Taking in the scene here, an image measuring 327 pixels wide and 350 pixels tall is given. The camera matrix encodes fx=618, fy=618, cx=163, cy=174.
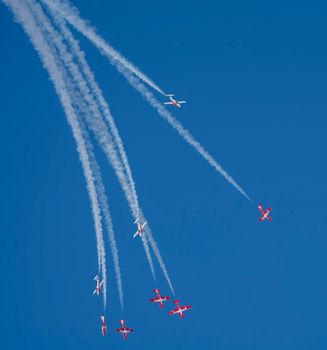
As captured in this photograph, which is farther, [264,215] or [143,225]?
[264,215]

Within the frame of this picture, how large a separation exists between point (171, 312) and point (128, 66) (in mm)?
16854

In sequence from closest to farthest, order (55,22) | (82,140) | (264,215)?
1. (55,22)
2. (82,140)
3. (264,215)

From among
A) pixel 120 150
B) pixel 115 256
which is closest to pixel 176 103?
pixel 120 150

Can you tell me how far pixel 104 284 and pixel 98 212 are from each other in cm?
635

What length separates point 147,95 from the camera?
31.2 metres

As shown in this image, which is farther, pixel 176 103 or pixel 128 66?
pixel 176 103

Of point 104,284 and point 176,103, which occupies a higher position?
point 176,103

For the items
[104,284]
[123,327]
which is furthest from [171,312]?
[104,284]

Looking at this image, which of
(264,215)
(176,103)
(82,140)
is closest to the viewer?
(82,140)

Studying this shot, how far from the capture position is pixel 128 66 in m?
29.5

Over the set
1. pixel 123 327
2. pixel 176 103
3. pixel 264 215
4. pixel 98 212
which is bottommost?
pixel 123 327

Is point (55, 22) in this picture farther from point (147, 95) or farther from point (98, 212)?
point (98, 212)

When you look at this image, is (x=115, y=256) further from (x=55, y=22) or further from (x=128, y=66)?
(x=55, y=22)

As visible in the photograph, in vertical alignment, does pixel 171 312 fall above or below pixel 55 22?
below
